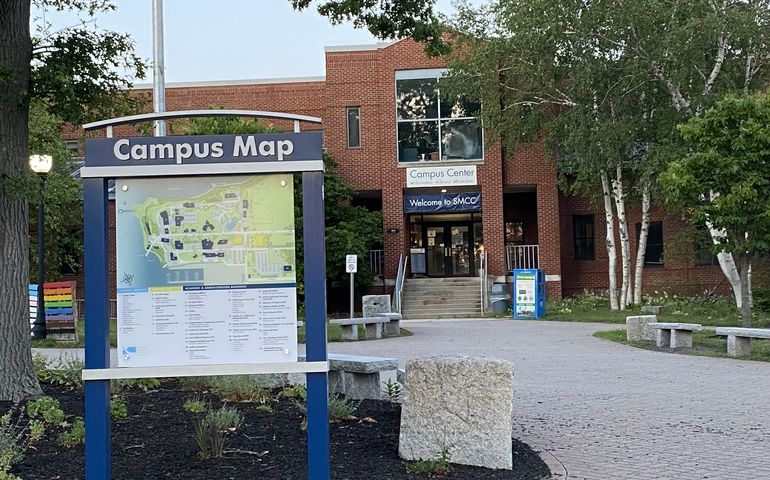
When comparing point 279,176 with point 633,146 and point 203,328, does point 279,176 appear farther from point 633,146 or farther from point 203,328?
point 633,146

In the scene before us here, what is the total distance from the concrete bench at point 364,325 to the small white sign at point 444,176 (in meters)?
11.5

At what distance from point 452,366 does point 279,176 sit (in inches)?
82.2

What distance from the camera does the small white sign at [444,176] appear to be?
32.2m

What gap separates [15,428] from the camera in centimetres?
755

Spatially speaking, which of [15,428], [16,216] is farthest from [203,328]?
[16,216]

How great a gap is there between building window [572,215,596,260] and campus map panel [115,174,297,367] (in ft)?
100

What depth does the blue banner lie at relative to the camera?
33094 mm

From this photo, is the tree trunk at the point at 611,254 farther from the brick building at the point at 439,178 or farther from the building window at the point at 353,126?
the building window at the point at 353,126

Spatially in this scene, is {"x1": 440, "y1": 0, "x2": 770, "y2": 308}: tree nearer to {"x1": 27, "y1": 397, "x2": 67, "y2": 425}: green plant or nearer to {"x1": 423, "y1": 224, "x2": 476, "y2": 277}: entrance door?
{"x1": 423, "y1": 224, "x2": 476, "y2": 277}: entrance door

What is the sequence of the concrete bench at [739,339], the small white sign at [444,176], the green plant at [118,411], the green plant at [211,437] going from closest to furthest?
the green plant at [211,437], the green plant at [118,411], the concrete bench at [739,339], the small white sign at [444,176]

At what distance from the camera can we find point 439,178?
106 feet

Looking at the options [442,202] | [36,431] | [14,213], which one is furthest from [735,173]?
[442,202]

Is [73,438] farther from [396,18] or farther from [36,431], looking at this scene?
[396,18]

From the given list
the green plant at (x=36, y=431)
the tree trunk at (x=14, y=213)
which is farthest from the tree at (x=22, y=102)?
the green plant at (x=36, y=431)
